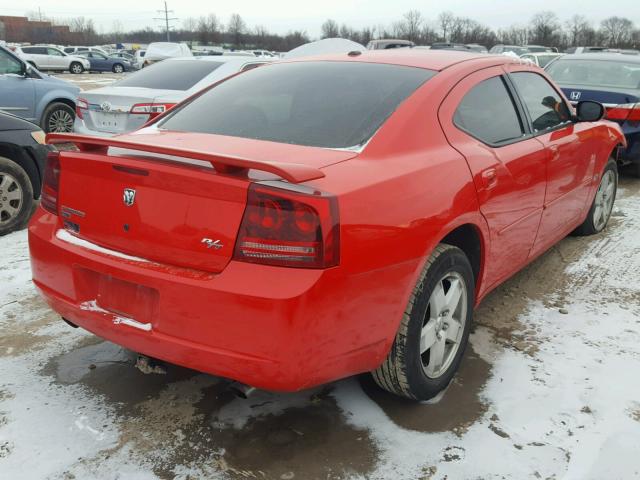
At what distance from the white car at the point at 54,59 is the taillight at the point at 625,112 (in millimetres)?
36980

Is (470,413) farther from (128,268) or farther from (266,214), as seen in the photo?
(128,268)

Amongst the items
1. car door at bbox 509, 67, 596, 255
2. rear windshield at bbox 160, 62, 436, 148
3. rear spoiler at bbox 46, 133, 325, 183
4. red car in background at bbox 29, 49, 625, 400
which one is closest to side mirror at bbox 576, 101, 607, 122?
car door at bbox 509, 67, 596, 255

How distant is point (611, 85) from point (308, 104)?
6604mm

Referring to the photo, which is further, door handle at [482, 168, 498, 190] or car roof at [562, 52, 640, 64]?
car roof at [562, 52, 640, 64]

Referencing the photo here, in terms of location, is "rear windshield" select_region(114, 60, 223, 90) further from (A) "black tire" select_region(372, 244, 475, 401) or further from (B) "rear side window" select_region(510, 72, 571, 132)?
(A) "black tire" select_region(372, 244, 475, 401)

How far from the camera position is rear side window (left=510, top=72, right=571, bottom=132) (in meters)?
3.61

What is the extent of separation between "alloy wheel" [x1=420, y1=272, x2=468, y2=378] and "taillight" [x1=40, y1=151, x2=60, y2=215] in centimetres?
166

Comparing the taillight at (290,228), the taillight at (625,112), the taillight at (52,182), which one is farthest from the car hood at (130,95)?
the taillight at (625,112)

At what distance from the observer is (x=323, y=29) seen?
10944 centimetres

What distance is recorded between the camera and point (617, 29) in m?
96.6

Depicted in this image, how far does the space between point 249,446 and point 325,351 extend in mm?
586

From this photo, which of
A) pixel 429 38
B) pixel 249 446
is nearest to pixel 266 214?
pixel 249 446

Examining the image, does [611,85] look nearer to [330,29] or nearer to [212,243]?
[212,243]

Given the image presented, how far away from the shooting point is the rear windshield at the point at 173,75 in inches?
270
